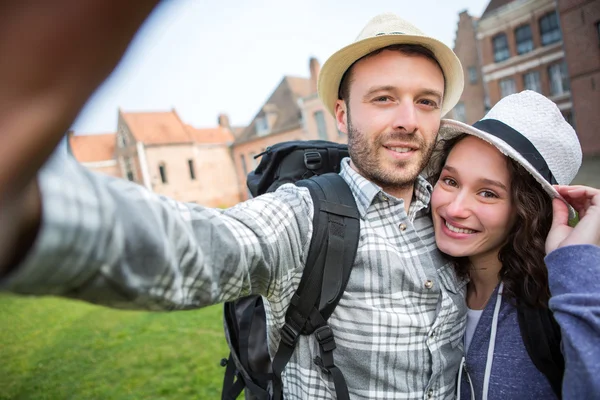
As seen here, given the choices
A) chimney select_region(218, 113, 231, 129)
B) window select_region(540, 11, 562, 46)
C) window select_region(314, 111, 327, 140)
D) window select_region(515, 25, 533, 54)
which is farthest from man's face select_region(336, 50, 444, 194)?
chimney select_region(218, 113, 231, 129)

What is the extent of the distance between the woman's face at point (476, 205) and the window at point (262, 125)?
29.1 m

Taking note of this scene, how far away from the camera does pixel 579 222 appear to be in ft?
4.85

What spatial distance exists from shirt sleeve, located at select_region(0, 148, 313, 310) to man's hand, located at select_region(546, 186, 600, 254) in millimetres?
1207

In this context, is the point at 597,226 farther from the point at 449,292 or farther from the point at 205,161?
the point at 205,161

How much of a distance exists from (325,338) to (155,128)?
1402 inches

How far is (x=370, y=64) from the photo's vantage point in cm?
188

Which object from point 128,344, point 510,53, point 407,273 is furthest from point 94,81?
point 510,53

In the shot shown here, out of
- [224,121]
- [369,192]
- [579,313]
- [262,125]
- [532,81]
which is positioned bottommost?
[579,313]

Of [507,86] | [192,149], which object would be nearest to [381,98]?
[507,86]

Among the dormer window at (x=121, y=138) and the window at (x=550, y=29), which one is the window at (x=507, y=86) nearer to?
the window at (x=550, y=29)

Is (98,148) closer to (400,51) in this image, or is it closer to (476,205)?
(400,51)

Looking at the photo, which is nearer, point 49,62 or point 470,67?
point 49,62

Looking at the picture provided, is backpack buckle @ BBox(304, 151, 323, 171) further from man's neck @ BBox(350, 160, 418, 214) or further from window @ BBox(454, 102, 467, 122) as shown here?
window @ BBox(454, 102, 467, 122)

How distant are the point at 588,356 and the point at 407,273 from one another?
2.17 feet
